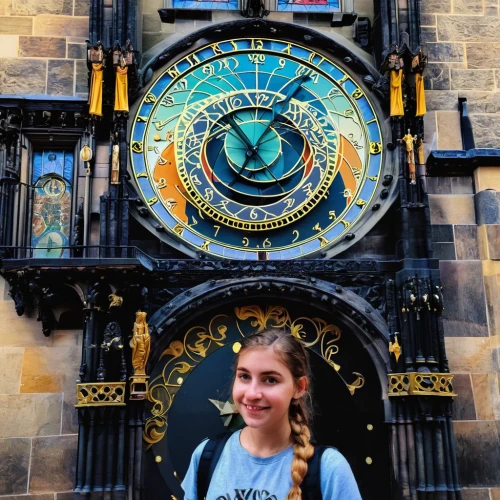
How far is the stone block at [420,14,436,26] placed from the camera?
28.2ft

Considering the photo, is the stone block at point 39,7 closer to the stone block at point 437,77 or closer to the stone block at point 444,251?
the stone block at point 437,77

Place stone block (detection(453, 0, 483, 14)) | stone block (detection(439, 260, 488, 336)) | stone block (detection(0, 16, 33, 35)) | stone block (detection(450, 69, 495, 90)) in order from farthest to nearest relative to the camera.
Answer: stone block (detection(453, 0, 483, 14)) < stone block (detection(450, 69, 495, 90)) < stone block (detection(0, 16, 33, 35)) < stone block (detection(439, 260, 488, 336))

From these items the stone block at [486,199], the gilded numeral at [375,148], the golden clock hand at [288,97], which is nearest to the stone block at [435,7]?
the golden clock hand at [288,97]

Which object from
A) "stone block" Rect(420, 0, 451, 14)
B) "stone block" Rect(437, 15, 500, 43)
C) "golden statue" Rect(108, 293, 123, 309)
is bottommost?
"golden statue" Rect(108, 293, 123, 309)

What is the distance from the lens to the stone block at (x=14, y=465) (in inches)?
270

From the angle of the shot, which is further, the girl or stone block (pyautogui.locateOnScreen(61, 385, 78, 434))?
stone block (pyautogui.locateOnScreen(61, 385, 78, 434))

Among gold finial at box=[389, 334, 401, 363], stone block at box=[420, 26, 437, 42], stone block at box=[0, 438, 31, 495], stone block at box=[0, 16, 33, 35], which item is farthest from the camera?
stone block at box=[420, 26, 437, 42]

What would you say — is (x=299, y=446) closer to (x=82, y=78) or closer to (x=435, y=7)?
(x=82, y=78)

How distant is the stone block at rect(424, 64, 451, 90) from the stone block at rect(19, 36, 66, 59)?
4294 millimetres

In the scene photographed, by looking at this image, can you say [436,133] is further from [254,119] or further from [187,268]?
[187,268]

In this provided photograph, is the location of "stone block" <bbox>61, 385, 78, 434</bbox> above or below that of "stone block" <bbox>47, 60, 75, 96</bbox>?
below

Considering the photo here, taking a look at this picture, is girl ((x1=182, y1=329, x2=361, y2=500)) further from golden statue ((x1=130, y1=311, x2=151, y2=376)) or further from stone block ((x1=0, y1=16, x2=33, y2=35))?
stone block ((x1=0, y1=16, x2=33, y2=35))

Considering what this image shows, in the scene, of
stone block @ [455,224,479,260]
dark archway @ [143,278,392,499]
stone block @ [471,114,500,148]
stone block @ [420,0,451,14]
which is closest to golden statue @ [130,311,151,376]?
dark archway @ [143,278,392,499]

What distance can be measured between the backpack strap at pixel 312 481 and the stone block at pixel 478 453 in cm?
566
